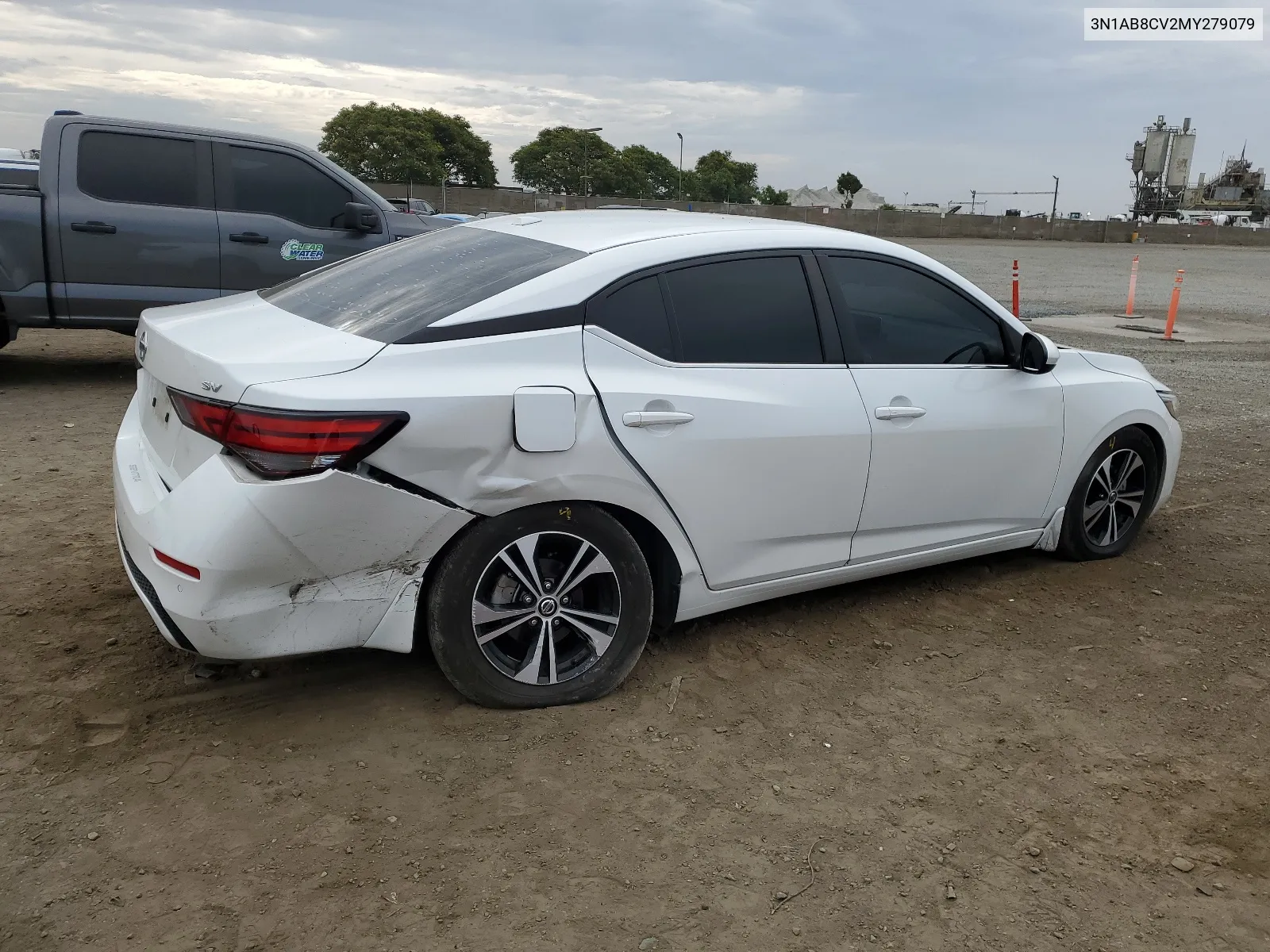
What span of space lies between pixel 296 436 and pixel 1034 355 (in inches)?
119

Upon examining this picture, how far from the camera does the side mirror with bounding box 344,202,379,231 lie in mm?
8281

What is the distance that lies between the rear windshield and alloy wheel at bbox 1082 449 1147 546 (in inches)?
113

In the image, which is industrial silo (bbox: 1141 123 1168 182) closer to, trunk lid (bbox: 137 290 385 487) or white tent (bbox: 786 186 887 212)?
white tent (bbox: 786 186 887 212)

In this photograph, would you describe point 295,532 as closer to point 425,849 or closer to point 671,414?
point 425,849

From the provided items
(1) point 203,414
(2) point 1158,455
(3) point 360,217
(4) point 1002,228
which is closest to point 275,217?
(3) point 360,217

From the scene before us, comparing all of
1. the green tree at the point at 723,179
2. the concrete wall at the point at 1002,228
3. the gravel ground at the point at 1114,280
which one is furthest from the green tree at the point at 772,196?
the gravel ground at the point at 1114,280

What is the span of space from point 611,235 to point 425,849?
2101 millimetres

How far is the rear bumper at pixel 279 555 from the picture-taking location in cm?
282

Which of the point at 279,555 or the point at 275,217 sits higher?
the point at 275,217

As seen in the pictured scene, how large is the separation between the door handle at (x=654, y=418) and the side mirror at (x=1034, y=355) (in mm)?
1757

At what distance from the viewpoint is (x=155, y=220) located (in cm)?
801

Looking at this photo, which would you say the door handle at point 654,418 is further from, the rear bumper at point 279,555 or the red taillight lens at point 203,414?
the red taillight lens at point 203,414

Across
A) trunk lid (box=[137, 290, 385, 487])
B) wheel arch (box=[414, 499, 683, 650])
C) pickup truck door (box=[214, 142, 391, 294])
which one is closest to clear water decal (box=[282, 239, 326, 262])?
pickup truck door (box=[214, 142, 391, 294])

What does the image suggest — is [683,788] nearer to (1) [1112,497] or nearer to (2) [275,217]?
(1) [1112,497]
